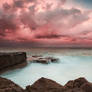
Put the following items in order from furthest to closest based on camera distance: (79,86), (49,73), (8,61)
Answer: (8,61)
(49,73)
(79,86)

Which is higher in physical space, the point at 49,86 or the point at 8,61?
the point at 49,86

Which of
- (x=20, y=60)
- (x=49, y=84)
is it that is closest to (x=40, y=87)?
(x=49, y=84)

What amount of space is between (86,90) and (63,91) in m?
0.39

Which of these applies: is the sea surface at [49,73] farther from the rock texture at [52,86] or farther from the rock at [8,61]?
the rock texture at [52,86]

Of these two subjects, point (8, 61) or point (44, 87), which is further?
point (8, 61)

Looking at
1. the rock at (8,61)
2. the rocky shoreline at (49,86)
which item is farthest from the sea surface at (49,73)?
the rocky shoreline at (49,86)

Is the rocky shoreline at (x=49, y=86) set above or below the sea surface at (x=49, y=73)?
above

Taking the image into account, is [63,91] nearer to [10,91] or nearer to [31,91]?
[31,91]

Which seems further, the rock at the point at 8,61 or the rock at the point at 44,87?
the rock at the point at 8,61

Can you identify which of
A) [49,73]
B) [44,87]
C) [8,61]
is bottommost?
[49,73]

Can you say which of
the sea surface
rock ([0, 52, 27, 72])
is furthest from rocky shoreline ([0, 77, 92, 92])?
rock ([0, 52, 27, 72])

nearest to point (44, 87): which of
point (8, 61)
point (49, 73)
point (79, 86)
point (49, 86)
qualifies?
point (49, 86)

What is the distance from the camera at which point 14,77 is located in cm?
1148

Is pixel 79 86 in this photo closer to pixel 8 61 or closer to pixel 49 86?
pixel 49 86
